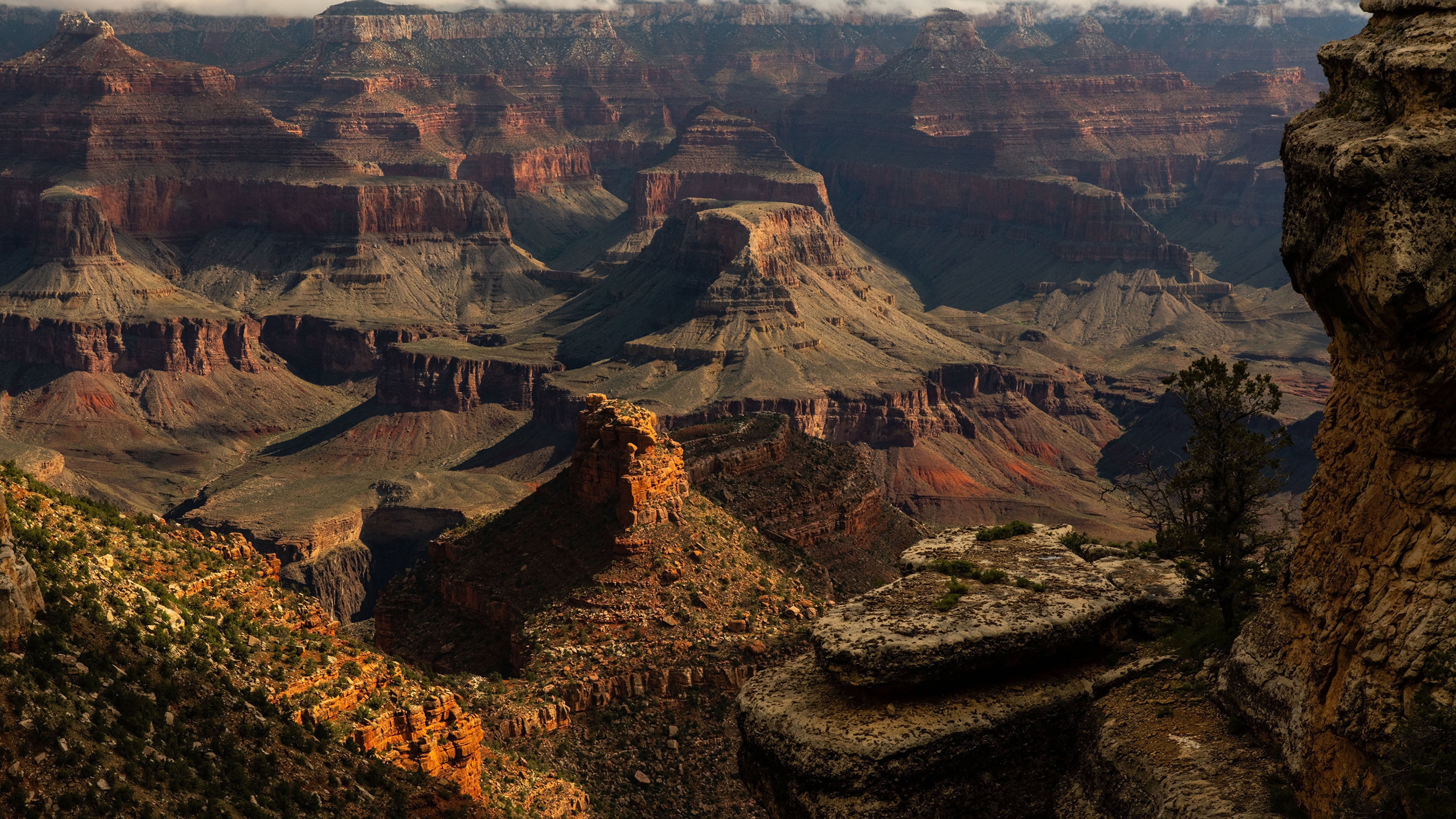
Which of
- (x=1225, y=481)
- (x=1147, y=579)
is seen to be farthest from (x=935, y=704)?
(x=1225, y=481)

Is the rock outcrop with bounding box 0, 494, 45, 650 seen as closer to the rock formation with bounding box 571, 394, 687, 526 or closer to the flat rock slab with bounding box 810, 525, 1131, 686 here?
the flat rock slab with bounding box 810, 525, 1131, 686

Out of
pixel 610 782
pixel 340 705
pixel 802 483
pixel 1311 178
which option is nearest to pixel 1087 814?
pixel 1311 178

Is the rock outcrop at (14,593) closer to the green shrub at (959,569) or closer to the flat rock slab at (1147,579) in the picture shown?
the green shrub at (959,569)

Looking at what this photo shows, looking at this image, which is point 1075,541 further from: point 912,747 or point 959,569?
point 912,747

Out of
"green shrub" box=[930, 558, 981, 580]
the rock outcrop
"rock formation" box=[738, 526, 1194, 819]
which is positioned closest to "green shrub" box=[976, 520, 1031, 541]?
"green shrub" box=[930, 558, 981, 580]

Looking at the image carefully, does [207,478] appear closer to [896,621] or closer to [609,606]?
[609,606]

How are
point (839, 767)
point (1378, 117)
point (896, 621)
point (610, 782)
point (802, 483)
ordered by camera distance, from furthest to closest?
point (802, 483) < point (610, 782) < point (896, 621) < point (839, 767) < point (1378, 117)

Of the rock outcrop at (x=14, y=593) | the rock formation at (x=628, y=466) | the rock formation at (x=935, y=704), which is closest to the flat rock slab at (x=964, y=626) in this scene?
the rock formation at (x=935, y=704)
